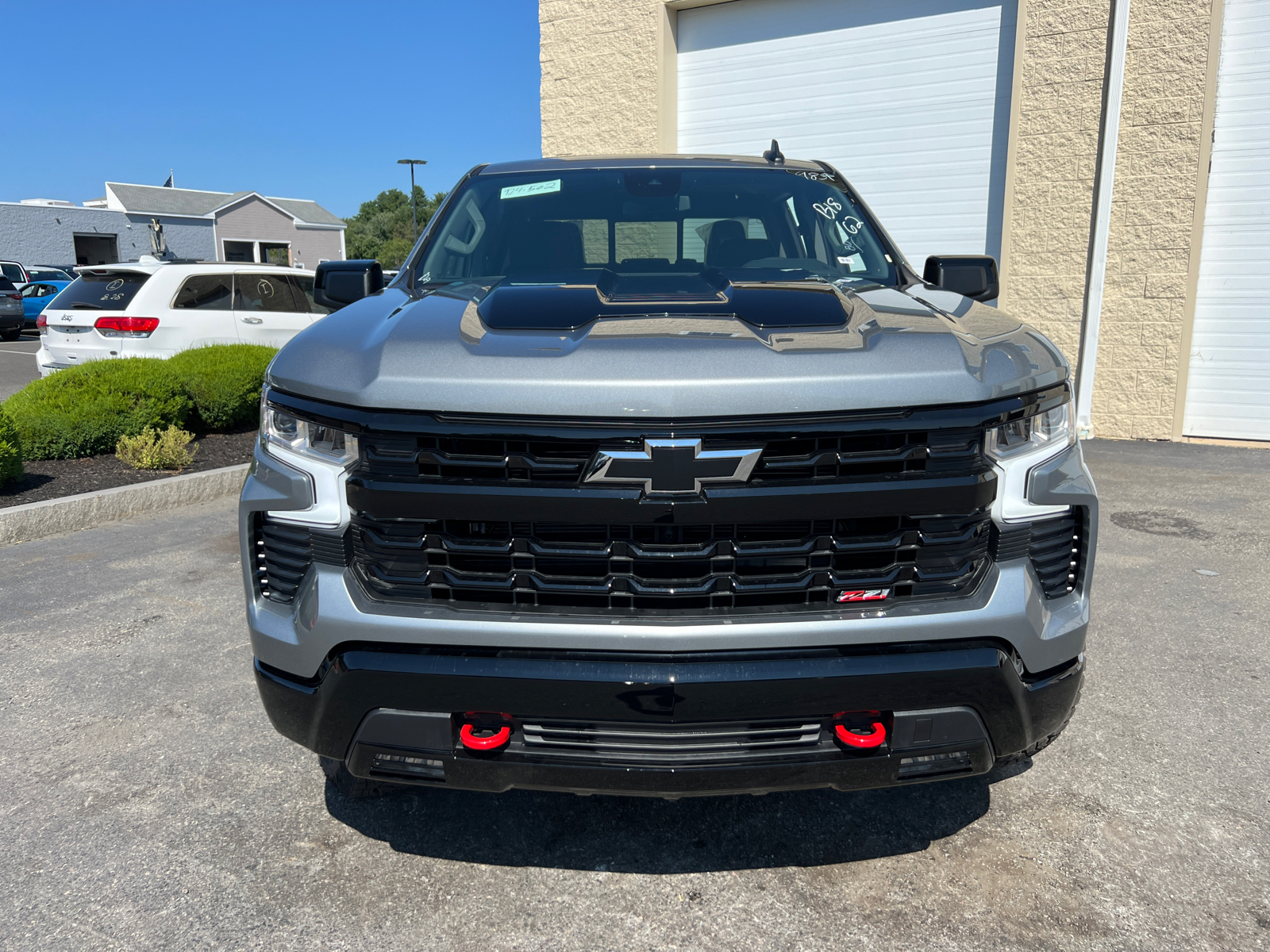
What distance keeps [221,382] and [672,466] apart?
727cm

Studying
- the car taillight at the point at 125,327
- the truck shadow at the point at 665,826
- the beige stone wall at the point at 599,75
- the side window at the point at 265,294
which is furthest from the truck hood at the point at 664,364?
the beige stone wall at the point at 599,75

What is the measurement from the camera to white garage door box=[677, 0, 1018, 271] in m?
9.16

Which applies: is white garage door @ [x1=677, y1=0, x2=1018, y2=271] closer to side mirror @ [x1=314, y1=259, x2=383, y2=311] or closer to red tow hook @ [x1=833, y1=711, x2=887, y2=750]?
side mirror @ [x1=314, y1=259, x2=383, y2=311]

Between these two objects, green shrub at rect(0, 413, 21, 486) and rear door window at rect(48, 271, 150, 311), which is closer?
green shrub at rect(0, 413, 21, 486)

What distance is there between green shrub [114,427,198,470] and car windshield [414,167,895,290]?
4.48 metres

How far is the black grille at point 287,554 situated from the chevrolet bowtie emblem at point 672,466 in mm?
596

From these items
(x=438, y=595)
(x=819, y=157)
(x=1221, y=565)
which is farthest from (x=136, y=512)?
(x=819, y=157)

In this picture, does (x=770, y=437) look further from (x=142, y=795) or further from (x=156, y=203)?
(x=156, y=203)

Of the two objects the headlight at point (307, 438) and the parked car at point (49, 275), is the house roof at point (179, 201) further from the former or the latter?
the headlight at point (307, 438)

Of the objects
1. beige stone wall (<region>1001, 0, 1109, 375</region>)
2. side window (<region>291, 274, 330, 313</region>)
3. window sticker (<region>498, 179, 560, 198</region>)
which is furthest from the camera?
side window (<region>291, 274, 330, 313</region>)

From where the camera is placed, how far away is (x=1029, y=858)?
7.79ft

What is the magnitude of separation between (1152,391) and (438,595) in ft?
29.2

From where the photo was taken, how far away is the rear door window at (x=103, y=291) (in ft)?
29.3

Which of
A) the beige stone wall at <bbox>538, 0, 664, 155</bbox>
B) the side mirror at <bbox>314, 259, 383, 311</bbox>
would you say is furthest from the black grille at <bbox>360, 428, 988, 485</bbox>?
the beige stone wall at <bbox>538, 0, 664, 155</bbox>
